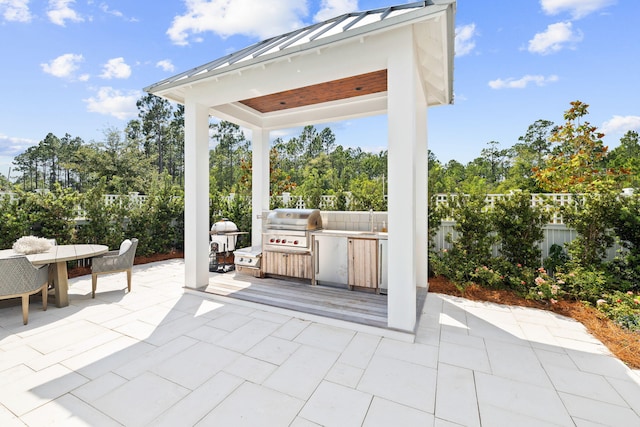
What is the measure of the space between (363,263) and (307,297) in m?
1.10

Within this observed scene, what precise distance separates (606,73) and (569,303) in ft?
38.5

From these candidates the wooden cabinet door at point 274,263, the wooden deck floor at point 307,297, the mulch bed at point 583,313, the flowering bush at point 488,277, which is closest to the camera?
the mulch bed at point 583,313

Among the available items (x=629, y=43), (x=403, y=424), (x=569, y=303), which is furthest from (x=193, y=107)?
(x=629, y=43)

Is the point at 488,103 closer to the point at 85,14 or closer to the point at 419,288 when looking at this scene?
the point at 419,288

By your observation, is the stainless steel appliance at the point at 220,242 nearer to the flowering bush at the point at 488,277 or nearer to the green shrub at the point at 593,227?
the flowering bush at the point at 488,277

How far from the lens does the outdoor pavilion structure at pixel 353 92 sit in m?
3.16

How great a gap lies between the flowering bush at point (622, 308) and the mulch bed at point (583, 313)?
8 cm

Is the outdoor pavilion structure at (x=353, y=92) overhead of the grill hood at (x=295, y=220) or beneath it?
overhead

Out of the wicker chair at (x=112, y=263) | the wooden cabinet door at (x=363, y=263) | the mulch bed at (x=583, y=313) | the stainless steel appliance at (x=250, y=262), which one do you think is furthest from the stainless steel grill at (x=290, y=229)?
the mulch bed at (x=583, y=313)

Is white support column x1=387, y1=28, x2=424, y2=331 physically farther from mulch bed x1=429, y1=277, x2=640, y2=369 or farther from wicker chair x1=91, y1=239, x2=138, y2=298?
wicker chair x1=91, y1=239, x2=138, y2=298

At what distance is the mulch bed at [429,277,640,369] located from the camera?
2.89 meters

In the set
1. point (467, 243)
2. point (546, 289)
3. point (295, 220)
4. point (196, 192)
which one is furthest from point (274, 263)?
point (546, 289)

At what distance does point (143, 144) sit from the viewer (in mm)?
25578

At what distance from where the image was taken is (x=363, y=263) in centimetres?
471
